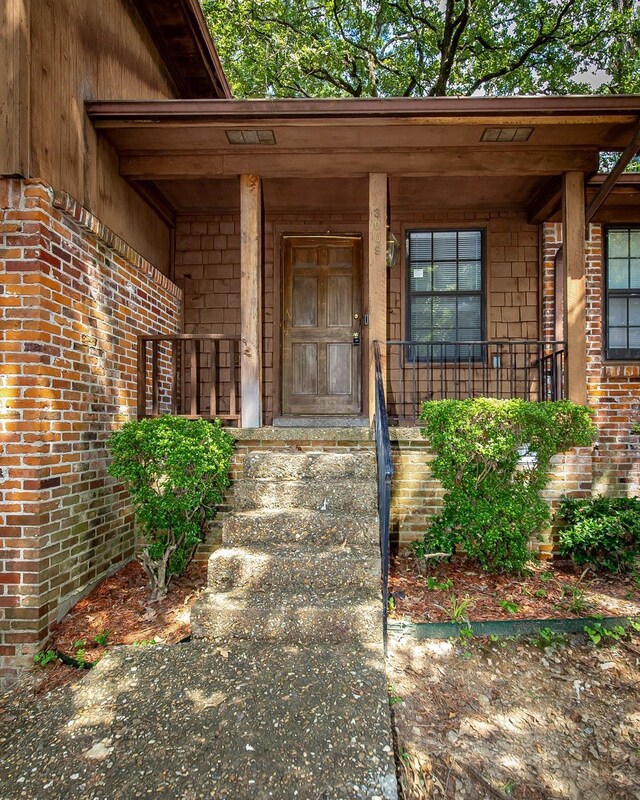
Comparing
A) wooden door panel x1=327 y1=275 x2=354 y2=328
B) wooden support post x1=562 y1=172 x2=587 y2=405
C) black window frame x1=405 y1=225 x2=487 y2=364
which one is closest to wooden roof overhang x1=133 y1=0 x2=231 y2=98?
wooden door panel x1=327 y1=275 x2=354 y2=328

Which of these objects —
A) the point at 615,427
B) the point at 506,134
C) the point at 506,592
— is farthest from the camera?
the point at 615,427

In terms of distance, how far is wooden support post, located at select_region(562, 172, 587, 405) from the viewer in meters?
4.33

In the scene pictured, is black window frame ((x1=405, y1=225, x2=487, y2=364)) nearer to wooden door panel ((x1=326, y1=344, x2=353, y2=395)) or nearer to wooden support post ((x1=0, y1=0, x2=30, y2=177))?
wooden door panel ((x1=326, y1=344, x2=353, y2=395))

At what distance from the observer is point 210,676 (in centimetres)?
245

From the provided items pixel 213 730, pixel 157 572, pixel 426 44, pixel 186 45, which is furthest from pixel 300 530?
pixel 426 44

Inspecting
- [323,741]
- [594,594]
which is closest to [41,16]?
[323,741]

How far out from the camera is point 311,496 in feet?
11.7

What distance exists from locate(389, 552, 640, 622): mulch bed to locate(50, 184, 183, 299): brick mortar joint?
11.4 ft

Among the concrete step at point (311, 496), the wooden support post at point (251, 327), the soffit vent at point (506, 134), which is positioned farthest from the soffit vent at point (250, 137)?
the concrete step at point (311, 496)

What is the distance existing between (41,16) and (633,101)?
4187 mm

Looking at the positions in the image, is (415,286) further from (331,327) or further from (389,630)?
(389,630)

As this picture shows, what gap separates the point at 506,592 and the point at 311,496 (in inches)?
63.7

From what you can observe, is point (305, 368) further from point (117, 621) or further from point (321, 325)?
point (117, 621)

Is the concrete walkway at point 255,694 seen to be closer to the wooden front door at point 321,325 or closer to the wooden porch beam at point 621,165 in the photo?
the wooden front door at point 321,325
